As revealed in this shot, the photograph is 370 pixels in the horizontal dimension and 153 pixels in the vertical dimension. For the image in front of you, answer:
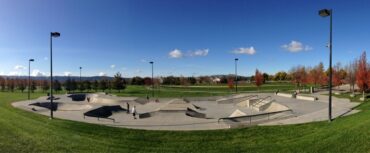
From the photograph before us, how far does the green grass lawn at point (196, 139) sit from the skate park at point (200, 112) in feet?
8.39

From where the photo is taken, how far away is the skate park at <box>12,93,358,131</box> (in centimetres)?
1803

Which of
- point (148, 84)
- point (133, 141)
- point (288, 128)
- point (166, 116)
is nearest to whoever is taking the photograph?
point (133, 141)

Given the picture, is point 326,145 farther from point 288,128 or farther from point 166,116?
point 166,116

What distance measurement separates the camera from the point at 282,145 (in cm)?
1066

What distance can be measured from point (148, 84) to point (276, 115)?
83667 mm

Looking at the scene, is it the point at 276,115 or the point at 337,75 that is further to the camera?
the point at 337,75

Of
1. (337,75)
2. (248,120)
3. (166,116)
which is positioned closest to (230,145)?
(248,120)

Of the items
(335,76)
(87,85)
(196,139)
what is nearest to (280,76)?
(335,76)

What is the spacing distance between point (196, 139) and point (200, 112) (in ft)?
53.1

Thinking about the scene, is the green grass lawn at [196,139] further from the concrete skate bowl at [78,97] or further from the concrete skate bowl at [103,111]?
the concrete skate bowl at [78,97]

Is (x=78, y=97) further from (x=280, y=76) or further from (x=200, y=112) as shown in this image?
(x=280, y=76)

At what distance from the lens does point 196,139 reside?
13.0 m

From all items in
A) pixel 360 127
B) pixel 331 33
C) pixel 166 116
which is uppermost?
pixel 331 33

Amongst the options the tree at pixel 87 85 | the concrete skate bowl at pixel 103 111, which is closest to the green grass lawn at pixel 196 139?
the concrete skate bowl at pixel 103 111
